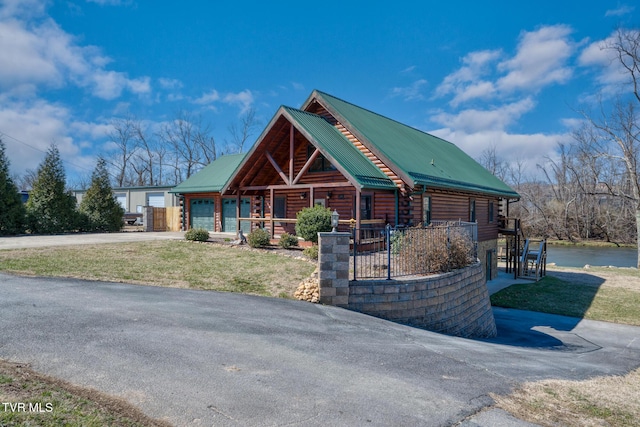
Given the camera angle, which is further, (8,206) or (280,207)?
(8,206)

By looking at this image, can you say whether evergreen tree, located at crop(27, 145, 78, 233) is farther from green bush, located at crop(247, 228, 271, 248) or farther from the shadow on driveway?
the shadow on driveway

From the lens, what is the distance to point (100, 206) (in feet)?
81.3

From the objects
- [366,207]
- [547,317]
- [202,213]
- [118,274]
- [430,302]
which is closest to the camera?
[430,302]

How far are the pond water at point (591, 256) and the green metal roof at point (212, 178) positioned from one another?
26741 mm

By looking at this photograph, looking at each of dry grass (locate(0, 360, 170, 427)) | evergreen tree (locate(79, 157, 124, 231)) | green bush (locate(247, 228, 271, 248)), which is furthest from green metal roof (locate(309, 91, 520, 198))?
evergreen tree (locate(79, 157, 124, 231))

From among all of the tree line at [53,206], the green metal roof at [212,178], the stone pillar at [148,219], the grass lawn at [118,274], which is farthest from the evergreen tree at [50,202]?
the grass lawn at [118,274]

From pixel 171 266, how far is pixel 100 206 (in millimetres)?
15960

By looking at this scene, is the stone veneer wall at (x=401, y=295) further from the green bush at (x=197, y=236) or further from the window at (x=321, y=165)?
the green bush at (x=197, y=236)

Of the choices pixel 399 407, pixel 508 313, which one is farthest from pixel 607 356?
pixel 399 407

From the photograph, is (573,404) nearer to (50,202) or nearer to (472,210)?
(472,210)

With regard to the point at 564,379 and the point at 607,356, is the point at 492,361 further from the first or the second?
the point at 607,356

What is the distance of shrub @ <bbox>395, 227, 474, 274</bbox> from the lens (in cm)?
1074

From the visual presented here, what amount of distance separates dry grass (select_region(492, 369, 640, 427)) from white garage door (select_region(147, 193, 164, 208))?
34.9 metres

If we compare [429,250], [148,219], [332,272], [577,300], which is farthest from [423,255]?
[148,219]
